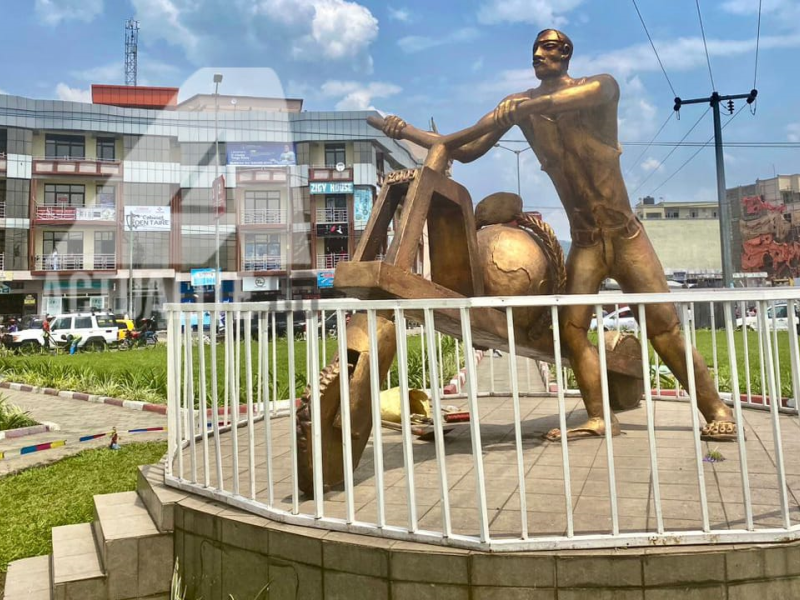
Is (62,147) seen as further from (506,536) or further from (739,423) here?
(739,423)

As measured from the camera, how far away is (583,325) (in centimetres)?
460

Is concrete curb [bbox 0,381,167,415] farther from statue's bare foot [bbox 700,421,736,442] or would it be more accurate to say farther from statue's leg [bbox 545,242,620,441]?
statue's bare foot [bbox 700,421,736,442]

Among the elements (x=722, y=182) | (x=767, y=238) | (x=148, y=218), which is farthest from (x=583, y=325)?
(x=767, y=238)

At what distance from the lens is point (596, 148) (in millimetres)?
4254

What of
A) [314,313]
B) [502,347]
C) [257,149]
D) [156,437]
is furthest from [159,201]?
[156,437]

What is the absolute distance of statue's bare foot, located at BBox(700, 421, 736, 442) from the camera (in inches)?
173

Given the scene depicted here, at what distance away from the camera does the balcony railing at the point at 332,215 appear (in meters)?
7.66

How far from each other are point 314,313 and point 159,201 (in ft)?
4.88

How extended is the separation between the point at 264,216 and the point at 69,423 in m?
7.74

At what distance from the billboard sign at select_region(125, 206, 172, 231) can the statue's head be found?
2681mm

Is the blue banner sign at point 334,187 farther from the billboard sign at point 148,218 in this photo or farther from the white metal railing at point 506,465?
the white metal railing at point 506,465

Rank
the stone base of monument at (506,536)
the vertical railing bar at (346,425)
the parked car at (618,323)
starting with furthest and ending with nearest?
the parked car at (618,323), the vertical railing bar at (346,425), the stone base of monument at (506,536)

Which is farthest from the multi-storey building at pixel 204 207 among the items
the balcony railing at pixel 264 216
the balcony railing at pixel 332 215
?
the balcony railing at pixel 332 215

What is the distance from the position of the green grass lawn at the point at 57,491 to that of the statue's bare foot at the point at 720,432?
443cm
